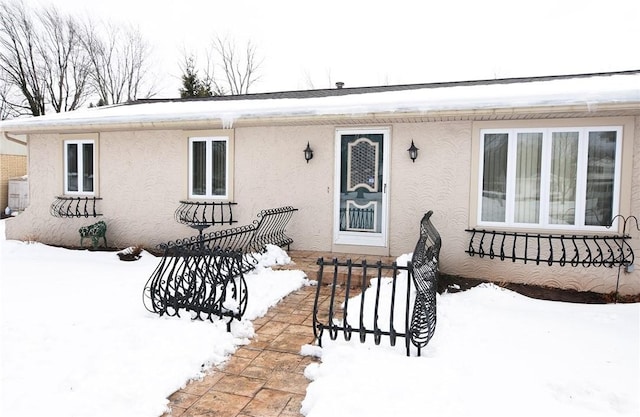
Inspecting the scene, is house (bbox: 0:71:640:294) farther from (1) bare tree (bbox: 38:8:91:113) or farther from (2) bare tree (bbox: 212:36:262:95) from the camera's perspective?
(2) bare tree (bbox: 212:36:262:95)

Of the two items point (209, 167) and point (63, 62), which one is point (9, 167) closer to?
point (209, 167)

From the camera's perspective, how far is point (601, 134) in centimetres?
566

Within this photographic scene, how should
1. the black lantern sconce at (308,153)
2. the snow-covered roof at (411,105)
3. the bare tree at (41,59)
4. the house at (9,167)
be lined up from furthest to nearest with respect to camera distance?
the bare tree at (41,59), the house at (9,167), the black lantern sconce at (308,153), the snow-covered roof at (411,105)

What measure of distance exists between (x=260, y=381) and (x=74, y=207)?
7046mm

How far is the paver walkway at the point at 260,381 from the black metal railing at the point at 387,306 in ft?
0.97

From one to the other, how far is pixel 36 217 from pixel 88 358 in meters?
6.88

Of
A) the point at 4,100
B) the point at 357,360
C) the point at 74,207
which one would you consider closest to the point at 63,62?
the point at 4,100

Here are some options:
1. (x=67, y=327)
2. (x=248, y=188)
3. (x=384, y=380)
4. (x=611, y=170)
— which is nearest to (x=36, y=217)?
(x=248, y=188)

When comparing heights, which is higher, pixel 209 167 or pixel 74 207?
pixel 209 167

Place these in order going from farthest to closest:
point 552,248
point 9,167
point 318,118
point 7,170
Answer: point 9,167 → point 7,170 → point 318,118 → point 552,248

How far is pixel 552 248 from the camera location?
19.2ft

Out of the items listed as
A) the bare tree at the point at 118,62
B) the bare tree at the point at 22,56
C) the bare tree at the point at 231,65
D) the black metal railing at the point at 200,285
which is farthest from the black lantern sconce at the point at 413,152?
the bare tree at the point at 118,62

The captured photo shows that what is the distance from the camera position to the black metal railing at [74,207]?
8.23m

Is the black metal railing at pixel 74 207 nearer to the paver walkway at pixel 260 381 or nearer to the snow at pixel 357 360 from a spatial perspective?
the snow at pixel 357 360
